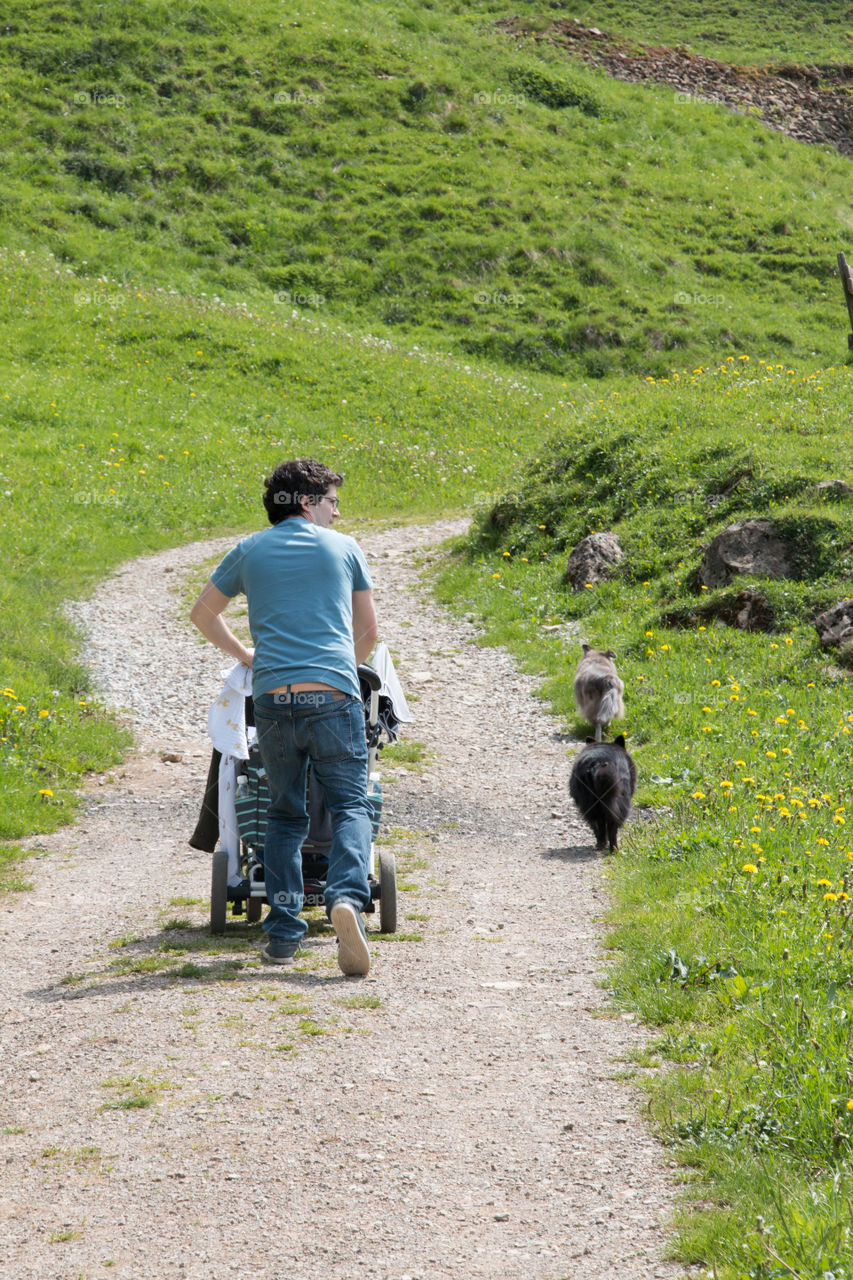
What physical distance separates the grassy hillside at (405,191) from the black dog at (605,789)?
22.5 metres

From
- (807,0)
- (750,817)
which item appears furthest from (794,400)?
(807,0)

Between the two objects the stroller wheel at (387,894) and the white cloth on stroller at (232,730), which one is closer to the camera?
the white cloth on stroller at (232,730)

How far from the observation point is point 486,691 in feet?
40.4

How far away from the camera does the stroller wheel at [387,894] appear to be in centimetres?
593

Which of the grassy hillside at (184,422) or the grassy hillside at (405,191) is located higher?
the grassy hillside at (405,191)

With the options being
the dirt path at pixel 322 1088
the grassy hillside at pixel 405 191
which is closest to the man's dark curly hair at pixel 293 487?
the dirt path at pixel 322 1088

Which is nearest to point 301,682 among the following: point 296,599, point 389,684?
point 296,599

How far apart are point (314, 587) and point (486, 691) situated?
7.10 m

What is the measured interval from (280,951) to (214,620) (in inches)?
63.3

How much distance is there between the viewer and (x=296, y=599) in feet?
17.5

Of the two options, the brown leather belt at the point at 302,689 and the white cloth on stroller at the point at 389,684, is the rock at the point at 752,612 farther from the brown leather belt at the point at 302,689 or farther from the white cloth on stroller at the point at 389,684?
the brown leather belt at the point at 302,689

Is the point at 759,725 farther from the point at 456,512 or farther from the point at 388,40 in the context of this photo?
the point at 388,40

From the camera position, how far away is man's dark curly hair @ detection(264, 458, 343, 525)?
5426mm

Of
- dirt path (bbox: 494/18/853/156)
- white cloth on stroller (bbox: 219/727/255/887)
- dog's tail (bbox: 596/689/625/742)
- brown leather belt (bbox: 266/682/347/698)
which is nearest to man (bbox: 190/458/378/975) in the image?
brown leather belt (bbox: 266/682/347/698)
